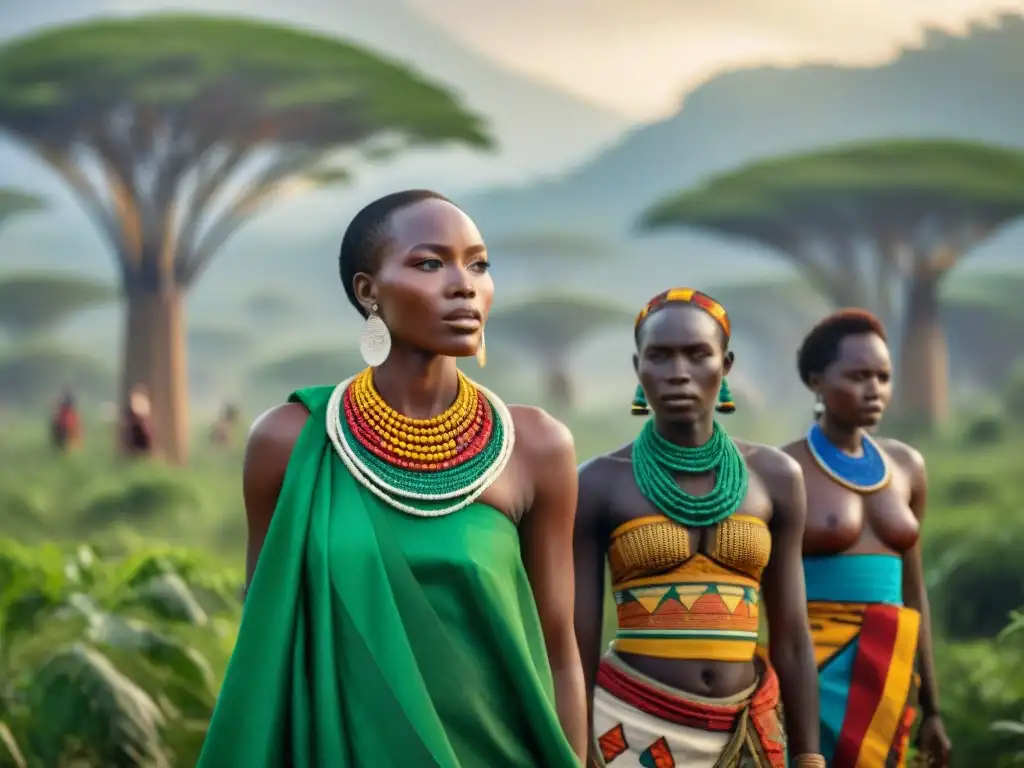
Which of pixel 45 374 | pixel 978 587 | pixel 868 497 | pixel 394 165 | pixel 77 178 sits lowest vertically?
pixel 868 497

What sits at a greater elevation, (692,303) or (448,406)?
(692,303)

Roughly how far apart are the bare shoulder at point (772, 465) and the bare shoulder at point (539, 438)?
47.7 inches

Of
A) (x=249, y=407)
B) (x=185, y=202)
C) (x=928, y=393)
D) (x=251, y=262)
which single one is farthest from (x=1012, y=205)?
(x=251, y=262)

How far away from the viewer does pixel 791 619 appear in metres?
4.79

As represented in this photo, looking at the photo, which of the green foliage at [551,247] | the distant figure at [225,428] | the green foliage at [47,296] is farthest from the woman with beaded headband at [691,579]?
the green foliage at [551,247]

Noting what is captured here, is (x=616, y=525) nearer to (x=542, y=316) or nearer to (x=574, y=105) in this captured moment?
(x=542, y=316)

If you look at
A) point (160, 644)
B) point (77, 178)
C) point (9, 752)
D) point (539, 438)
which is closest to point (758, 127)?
point (77, 178)

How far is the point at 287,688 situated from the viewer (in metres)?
3.53

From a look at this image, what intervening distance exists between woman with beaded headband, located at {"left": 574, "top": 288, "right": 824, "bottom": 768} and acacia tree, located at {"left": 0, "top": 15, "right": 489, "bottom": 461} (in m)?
18.0

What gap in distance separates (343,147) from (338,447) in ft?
67.0

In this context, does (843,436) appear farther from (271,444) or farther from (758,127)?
(758,127)

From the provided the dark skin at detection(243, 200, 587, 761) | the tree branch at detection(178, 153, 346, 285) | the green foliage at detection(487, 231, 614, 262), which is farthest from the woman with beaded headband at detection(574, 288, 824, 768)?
the green foliage at detection(487, 231, 614, 262)

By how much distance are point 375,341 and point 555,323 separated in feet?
131

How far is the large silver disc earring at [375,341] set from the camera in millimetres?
3670
